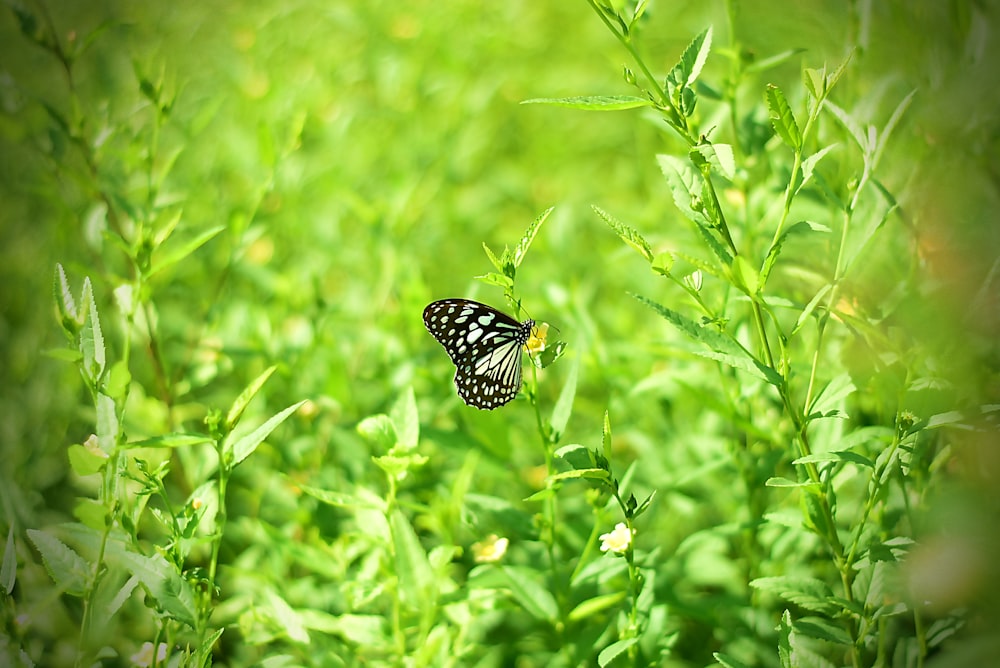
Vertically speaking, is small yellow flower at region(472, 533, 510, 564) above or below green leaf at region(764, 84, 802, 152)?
below

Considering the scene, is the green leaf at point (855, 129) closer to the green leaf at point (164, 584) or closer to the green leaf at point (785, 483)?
the green leaf at point (785, 483)

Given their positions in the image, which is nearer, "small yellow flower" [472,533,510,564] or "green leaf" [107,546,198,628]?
"green leaf" [107,546,198,628]

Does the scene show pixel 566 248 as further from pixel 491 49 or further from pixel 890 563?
pixel 890 563

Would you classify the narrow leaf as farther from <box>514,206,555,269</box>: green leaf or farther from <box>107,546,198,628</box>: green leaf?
<box>514,206,555,269</box>: green leaf

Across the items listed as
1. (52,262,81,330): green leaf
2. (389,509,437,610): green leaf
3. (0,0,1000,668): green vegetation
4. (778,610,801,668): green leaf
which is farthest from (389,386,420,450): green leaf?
(778,610,801,668): green leaf

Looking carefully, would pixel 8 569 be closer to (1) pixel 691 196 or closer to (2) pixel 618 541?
(2) pixel 618 541

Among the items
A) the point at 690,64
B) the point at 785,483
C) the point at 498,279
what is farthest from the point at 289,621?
the point at 690,64

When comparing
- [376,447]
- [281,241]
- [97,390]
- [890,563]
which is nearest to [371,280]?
[281,241]
